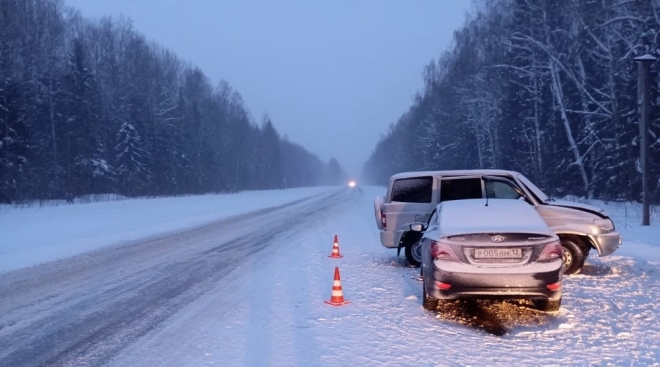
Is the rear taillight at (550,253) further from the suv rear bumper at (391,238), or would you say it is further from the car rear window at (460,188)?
the suv rear bumper at (391,238)

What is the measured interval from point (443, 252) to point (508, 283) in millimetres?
856

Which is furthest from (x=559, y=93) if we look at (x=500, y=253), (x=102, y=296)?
(x=102, y=296)

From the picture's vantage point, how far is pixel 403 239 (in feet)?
36.2

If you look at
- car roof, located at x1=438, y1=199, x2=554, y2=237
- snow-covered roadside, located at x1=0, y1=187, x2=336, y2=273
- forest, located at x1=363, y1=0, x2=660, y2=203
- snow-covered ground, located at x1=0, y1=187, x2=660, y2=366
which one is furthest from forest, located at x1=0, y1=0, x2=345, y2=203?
car roof, located at x1=438, y1=199, x2=554, y2=237

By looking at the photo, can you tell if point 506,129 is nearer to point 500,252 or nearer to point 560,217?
point 560,217

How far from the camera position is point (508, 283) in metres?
6.45

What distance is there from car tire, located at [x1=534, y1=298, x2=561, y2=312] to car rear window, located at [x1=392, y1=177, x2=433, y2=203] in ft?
13.4

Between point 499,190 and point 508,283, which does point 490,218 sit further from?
point 499,190

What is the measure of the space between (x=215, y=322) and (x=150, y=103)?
57.0 m

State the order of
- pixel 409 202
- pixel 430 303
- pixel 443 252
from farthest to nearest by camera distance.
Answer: pixel 409 202
pixel 430 303
pixel 443 252

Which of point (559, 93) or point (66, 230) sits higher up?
point (559, 93)

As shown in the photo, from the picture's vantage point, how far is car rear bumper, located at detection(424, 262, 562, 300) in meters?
6.45

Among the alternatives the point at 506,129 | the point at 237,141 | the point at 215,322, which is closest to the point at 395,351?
the point at 215,322

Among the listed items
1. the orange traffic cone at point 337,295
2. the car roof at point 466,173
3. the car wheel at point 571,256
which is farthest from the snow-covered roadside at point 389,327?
the car roof at point 466,173
